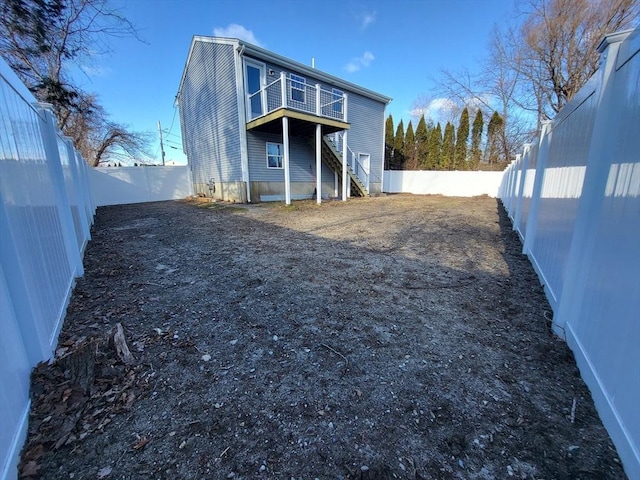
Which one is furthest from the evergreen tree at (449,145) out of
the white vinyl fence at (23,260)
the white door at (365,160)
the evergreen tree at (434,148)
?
the white vinyl fence at (23,260)

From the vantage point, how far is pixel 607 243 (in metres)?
1.67

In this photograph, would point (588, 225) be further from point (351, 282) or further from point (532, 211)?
point (532, 211)

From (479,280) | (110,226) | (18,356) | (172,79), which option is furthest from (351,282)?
(172,79)

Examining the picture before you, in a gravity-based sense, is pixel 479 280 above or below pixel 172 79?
below

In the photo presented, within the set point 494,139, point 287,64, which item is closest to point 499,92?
point 494,139

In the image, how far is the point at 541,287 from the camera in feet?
11.2

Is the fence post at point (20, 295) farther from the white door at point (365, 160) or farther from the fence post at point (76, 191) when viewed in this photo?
the white door at point (365, 160)

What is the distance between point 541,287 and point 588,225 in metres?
1.79

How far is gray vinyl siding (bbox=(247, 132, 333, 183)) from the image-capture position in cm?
1213

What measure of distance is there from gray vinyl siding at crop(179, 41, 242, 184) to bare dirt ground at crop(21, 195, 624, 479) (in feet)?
32.3

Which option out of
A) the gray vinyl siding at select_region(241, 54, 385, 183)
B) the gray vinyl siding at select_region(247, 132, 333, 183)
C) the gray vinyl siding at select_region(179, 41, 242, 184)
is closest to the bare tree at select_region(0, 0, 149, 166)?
the gray vinyl siding at select_region(179, 41, 242, 184)

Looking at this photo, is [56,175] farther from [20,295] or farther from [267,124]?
[267,124]

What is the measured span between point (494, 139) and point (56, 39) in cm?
2715

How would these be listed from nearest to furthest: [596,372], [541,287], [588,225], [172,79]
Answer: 1. [596,372]
2. [588,225]
3. [541,287]
4. [172,79]
